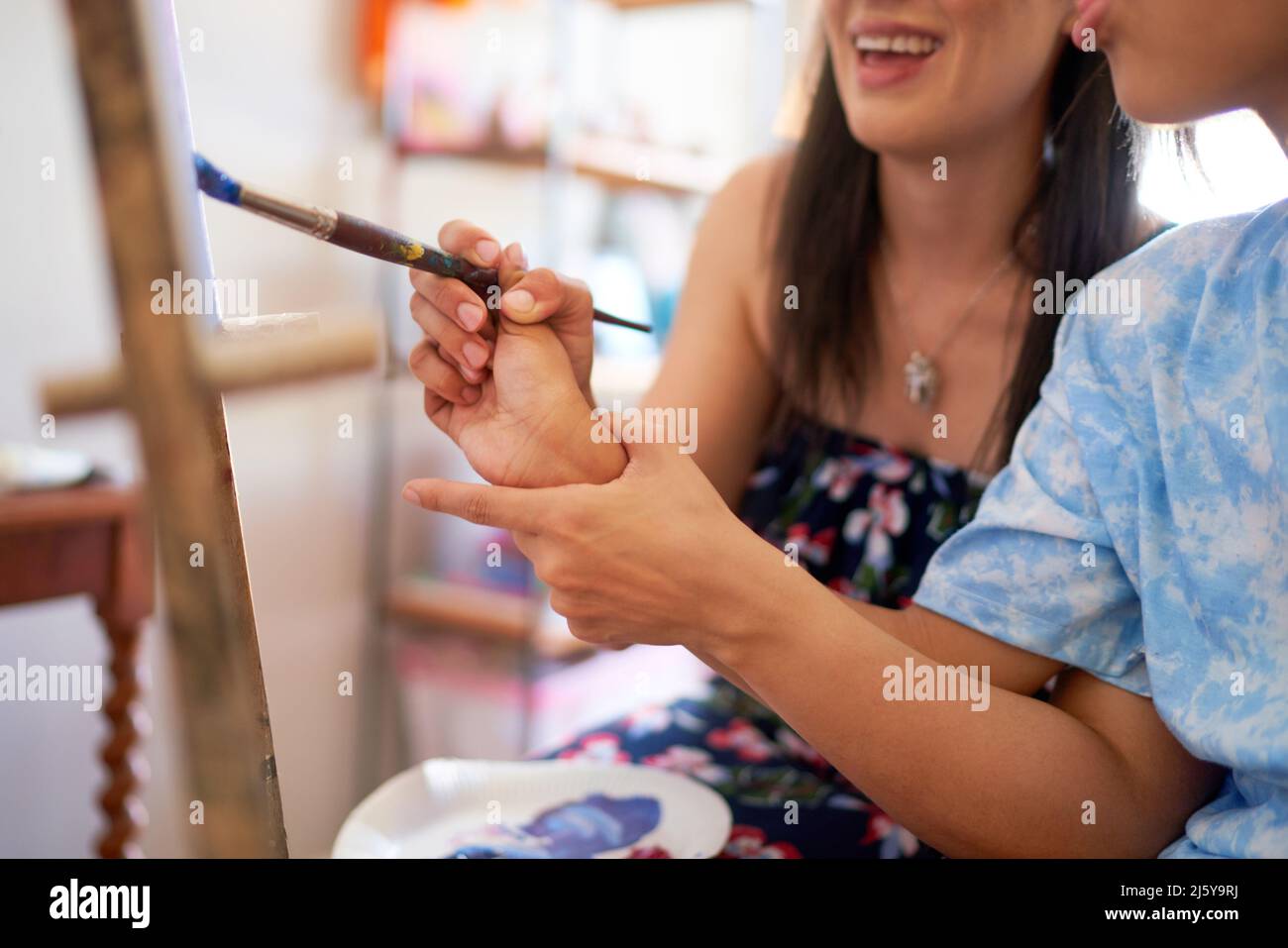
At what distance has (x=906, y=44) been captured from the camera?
2.97ft

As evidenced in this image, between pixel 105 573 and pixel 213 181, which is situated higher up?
pixel 213 181

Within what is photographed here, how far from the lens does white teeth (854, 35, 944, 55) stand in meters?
0.90

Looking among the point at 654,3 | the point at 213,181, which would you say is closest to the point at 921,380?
the point at 213,181

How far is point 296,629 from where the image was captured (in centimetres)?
188

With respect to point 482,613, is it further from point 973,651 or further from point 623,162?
point 973,651

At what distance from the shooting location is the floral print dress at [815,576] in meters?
0.87

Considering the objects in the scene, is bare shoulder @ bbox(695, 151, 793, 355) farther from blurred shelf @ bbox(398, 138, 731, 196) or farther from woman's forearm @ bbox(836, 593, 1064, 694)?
blurred shelf @ bbox(398, 138, 731, 196)

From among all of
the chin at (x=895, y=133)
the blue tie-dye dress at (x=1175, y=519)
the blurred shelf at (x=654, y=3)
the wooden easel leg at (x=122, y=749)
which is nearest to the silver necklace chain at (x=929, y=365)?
the chin at (x=895, y=133)

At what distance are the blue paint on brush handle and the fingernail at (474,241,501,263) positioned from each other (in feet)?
0.98

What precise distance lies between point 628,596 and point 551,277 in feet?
0.78

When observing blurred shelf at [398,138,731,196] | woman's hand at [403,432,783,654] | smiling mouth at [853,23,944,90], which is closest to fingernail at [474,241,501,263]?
woman's hand at [403,432,783,654]

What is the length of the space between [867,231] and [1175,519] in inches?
20.7
